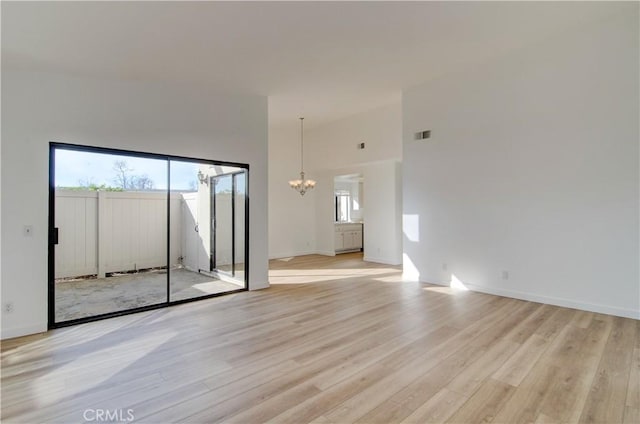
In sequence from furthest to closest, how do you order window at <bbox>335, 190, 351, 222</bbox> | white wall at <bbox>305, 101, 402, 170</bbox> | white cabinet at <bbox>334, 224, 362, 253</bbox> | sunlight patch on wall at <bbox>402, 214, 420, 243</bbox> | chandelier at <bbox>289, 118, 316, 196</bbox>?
window at <bbox>335, 190, 351, 222</bbox>, white cabinet at <bbox>334, 224, 362, 253</bbox>, chandelier at <bbox>289, 118, 316, 196</bbox>, white wall at <bbox>305, 101, 402, 170</bbox>, sunlight patch on wall at <bbox>402, 214, 420, 243</bbox>

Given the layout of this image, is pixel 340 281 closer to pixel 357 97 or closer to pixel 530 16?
pixel 357 97

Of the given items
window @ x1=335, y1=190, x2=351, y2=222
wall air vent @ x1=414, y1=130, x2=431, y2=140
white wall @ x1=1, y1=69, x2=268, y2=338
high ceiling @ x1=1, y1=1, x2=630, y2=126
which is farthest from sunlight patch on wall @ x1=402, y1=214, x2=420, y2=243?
window @ x1=335, y1=190, x2=351, y2=222

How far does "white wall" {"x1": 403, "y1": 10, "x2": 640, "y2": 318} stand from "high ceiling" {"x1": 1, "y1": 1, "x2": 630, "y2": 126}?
0.48 metres

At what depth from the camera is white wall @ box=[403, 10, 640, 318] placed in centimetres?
383

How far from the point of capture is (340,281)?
237 inches

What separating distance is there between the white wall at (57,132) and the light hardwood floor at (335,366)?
71 centimetres

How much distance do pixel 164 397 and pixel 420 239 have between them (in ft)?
15.5

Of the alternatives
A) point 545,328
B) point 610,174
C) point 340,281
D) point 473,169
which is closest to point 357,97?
point 473,169

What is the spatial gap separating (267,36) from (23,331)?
→ 4.27 m

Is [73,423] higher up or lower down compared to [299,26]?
lower down

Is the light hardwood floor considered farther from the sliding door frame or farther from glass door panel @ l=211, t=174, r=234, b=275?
glass door panel @ l=211, t=174, r=234, b=275

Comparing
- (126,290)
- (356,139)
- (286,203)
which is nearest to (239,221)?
(126,290)

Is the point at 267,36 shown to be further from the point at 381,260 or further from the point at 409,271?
the point at 381,260

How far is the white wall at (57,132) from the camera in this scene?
3.49 meters
